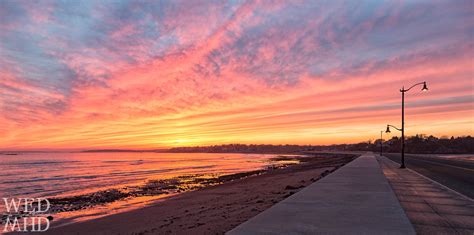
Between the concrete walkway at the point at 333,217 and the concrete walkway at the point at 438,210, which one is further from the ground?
the concrete walkway at the point at 333,217

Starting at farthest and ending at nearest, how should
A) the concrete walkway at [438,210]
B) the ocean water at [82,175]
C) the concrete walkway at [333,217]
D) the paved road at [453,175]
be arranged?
1. the ocean water at [82,175]
2. the paved road at [453,175]
3. the concrete walkway at [438,210]
4. the concrete walkway at [333,217]

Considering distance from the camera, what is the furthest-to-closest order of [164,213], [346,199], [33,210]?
[33,210], [164,213], [346,199]

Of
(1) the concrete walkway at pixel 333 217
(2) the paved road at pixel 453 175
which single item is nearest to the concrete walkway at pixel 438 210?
(1) the concrete walkway at pixel 333 217

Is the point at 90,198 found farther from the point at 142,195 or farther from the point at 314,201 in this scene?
the point at 314,201

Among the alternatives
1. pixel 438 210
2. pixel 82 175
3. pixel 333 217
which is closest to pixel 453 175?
pixel 438 210

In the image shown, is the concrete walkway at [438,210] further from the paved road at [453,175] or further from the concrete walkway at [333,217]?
the paved road at [453,175]

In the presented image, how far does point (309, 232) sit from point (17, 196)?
2123 cm

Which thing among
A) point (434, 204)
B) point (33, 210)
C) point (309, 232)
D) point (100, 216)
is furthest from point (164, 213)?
point (434, 204)

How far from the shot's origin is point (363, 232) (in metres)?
6.45

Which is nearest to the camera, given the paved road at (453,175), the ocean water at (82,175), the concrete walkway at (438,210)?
the concrete walkway at (438,210)

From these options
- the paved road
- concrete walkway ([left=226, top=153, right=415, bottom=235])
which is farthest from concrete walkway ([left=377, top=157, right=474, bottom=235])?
the paved road

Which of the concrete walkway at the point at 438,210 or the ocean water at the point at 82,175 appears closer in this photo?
the concrete walkway at the point at 438,210

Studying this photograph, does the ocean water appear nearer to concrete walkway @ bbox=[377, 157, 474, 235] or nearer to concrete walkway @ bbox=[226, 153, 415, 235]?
concrete walkway @ bbox=[226, 153, 415, 235]

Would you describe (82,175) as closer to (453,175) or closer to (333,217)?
(453,175)
